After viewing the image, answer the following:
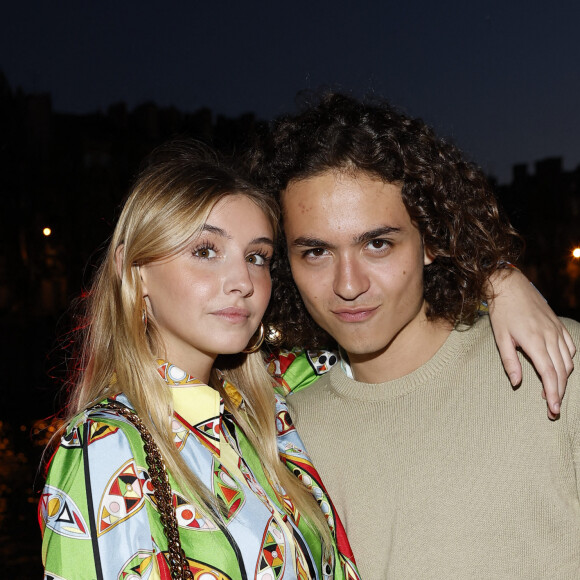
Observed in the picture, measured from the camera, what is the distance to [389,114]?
9.16ft

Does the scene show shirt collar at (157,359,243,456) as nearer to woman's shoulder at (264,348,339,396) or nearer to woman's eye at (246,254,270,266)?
woman's eye at (246,254,270,266)

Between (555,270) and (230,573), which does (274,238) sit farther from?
(555,270)

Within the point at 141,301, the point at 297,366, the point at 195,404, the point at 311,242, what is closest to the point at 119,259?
the point at 141,301

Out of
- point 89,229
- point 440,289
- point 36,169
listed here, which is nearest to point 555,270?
point 89,229

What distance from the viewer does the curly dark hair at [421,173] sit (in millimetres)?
2617

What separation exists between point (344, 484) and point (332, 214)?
99 centimetres

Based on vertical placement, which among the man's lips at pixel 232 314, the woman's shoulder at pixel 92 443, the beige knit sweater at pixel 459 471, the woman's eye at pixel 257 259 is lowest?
the beige knit sweater at pixel 459 471

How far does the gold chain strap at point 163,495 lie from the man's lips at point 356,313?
87cm

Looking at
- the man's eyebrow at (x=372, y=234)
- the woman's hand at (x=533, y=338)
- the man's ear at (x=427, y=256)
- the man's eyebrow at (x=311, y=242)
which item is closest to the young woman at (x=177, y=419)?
the man's eyebrow at (x=311, y=242)

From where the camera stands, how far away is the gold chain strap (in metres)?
1.76

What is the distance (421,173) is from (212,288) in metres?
0.99

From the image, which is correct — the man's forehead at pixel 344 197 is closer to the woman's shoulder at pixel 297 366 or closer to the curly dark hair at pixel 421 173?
the curly dark hair at pixel 421 173

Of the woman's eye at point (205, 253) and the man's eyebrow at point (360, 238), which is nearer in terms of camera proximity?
the woman's eye at point (205, 253)

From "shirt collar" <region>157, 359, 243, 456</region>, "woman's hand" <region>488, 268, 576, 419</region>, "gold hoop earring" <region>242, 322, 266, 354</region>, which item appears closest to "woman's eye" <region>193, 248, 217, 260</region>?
"shirt collar" <region>157, 359, 243, 456</region>
